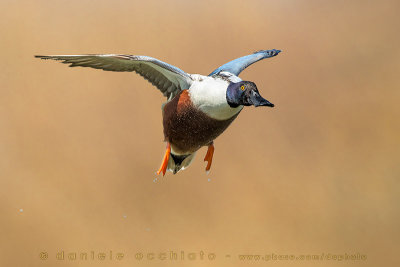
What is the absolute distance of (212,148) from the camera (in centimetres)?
467

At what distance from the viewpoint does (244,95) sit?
3.49 meters

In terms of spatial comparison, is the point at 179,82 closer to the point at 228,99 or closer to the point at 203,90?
the point at 203,90

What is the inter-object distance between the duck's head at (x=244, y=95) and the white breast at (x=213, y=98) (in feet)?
0.27

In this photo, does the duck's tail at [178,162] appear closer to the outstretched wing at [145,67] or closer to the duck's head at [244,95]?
the outstretched wing at [145,67]

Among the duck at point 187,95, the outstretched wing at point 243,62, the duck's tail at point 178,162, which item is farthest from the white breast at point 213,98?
the duck's tail at point 178,162

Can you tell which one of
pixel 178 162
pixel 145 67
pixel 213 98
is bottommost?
pixel 178 162

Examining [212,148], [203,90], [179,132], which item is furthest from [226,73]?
[212,148]

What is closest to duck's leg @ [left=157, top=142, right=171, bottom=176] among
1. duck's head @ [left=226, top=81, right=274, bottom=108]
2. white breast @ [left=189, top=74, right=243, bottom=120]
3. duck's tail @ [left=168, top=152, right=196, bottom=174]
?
duck's tail @ [left=168, top=152, right=196, bottom=174]

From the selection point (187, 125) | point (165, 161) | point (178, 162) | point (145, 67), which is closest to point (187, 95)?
point (187, 125)

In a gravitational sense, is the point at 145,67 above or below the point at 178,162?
above

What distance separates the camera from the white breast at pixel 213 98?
12.3 ft

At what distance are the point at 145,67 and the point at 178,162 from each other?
87 cm

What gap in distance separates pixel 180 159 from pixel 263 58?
1130 millimetres

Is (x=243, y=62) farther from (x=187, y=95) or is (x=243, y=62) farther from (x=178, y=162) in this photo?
(x=178, y=162)
